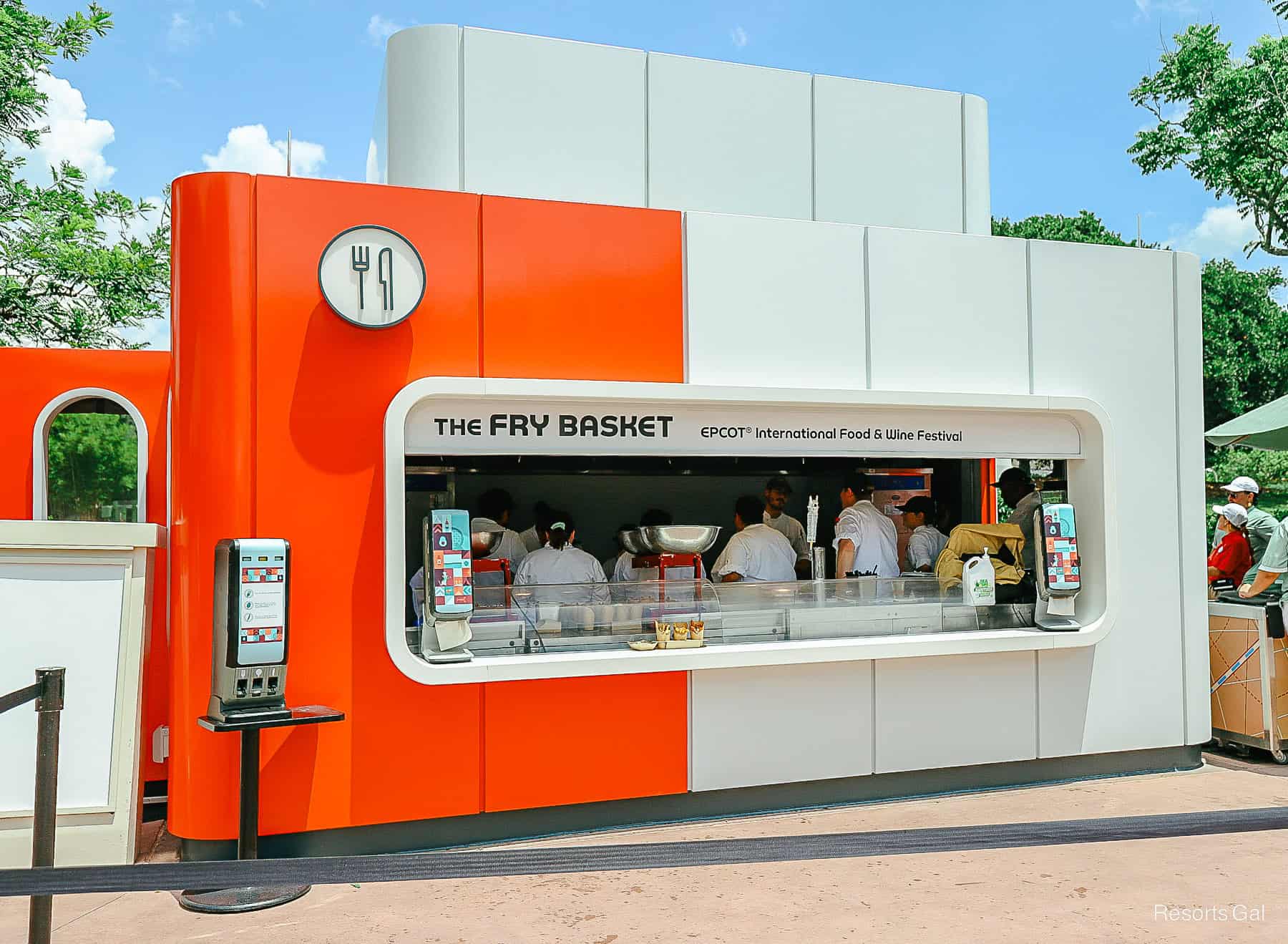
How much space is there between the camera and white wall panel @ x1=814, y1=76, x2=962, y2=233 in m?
6.88

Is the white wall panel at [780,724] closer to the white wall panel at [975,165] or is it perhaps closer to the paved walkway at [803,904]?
the paved walkway at [803,904]

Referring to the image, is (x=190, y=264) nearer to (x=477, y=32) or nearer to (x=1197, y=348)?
(x=477, y=32)

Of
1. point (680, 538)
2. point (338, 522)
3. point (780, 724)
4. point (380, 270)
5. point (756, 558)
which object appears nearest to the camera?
point (338, 522)

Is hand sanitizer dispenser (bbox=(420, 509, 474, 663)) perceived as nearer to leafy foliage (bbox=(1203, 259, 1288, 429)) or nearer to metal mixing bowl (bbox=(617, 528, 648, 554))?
metal mixing bowl (bbox=(617, 528, 648, 554))

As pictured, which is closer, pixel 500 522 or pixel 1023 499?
pixel 1023 499

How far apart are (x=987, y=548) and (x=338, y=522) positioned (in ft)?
12.6

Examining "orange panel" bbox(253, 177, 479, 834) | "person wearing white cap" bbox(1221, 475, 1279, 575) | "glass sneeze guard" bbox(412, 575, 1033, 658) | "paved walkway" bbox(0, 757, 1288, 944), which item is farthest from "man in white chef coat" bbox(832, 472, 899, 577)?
"orange panel" bbox(253, 177, 479, 834)

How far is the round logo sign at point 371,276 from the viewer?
493cm

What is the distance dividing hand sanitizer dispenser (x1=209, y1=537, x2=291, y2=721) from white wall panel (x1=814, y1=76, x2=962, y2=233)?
4226mm

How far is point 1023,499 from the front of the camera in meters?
6.61

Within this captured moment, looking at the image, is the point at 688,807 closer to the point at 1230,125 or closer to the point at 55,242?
the point at 55,242

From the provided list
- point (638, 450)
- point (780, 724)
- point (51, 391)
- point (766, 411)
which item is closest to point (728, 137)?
point (766, 411)

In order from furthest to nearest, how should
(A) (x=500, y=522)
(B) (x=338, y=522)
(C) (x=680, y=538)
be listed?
(A) (x=500, y=522) → (C) (x=680, y=538) → (B) (x=338, y=522)

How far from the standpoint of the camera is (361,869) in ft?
7.64
